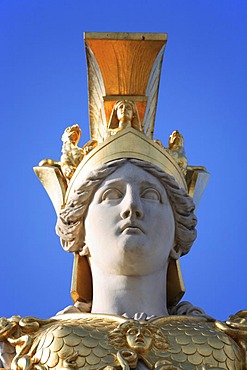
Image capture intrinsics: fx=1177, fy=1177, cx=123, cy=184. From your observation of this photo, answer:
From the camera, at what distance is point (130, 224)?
1148 cm

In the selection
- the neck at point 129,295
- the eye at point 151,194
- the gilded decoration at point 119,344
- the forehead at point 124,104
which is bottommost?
the gilded decoration at point 119,344

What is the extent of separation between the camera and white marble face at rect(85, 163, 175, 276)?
37.6 feet

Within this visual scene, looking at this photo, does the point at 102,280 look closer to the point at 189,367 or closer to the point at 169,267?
the point at 169,267

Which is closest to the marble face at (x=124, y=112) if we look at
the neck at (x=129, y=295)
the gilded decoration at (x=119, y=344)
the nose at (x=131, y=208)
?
the nose at (x=131, y=208)

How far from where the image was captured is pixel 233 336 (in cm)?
1112

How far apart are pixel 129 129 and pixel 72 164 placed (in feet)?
2.59

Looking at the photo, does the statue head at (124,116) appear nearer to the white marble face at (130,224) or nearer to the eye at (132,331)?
the white marble face at (130,224)

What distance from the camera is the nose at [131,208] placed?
37.8 feet

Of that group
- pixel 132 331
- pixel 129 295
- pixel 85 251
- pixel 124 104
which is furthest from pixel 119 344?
pixel 124 104

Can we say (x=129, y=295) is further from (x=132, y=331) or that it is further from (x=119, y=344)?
(x=119, y=344)

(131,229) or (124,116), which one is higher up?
(124,116)

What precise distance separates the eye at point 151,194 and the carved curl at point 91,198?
20 cm

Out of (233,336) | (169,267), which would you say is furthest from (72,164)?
(233,336)

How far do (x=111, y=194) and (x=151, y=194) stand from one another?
0.41 meters
